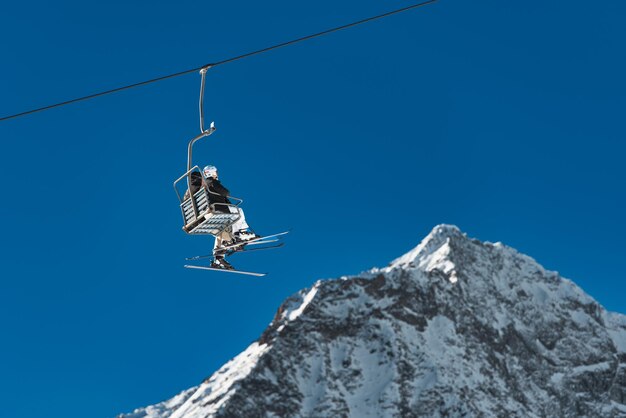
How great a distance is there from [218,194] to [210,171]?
0.90 metres

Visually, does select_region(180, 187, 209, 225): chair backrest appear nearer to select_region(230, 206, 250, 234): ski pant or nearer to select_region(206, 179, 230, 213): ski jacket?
select_region(206, 179, 230, 213): ski jacket

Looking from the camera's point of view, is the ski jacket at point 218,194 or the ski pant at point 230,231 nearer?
the ski jacket at point 218,194

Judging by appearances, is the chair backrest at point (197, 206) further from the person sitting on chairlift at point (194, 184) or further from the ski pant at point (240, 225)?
the ski pant at point (240, 225)

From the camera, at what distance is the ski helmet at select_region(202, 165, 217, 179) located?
1090 inches

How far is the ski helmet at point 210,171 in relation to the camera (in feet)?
90.8

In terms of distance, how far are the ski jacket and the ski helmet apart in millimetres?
179

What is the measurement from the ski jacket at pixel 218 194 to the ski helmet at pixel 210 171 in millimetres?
179

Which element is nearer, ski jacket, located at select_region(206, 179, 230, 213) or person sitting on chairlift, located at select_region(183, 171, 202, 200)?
ski jacket, located at select_region(206, 179, 230, 213)

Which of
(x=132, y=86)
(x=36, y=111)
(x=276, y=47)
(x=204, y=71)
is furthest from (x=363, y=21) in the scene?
(x=36, y=111)

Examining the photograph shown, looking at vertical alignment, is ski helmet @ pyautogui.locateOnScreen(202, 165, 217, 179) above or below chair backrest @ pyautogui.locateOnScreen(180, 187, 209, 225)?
above

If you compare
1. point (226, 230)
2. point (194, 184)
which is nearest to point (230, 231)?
point (226, 230)

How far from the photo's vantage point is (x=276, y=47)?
932 inches

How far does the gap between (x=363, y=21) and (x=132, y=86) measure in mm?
5153

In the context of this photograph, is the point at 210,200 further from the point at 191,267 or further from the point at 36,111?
the point at 36,111
